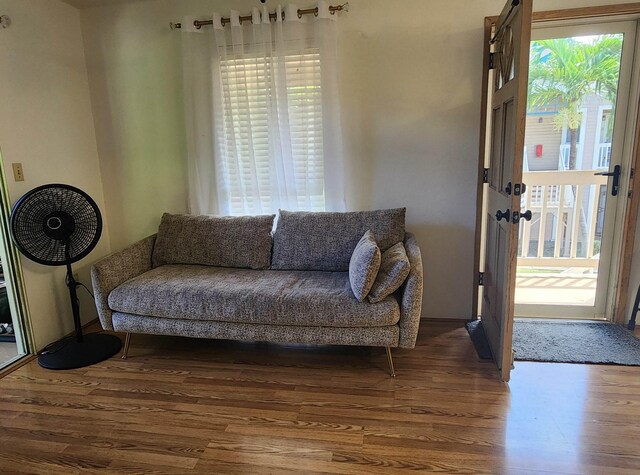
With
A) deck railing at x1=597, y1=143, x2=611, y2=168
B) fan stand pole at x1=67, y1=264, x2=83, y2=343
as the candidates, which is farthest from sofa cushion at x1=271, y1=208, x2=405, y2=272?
deck railing at x1=597, y1=143, x2=611, y2=168

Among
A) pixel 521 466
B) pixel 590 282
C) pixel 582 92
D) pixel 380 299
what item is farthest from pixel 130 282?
pixel 590 282

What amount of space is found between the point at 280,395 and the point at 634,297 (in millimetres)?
2458

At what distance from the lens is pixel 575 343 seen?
2566 millimetres

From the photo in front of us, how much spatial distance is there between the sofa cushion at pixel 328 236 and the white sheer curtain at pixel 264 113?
21 centimetres

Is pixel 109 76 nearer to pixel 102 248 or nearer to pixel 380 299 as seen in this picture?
pixel 102 248

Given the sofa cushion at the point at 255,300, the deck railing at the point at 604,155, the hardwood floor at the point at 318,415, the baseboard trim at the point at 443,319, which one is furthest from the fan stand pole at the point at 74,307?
the deck railing at the point at 604,155

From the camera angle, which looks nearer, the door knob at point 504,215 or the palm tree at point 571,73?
the door knob at point 504,215

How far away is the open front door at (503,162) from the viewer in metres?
1.92

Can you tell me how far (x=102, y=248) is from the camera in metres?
3.28

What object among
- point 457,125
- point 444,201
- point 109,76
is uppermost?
point 109,76

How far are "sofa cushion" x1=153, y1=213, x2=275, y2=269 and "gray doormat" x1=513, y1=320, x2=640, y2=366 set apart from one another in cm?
173

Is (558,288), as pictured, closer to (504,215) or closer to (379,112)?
(504,215)

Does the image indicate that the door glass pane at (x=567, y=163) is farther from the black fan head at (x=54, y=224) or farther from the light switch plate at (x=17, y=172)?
the light switch plate at (x=17, y=172)

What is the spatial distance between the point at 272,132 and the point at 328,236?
831mm
